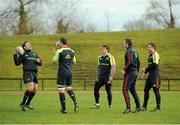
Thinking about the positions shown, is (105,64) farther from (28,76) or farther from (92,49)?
(92,49)

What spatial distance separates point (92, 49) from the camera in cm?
4809

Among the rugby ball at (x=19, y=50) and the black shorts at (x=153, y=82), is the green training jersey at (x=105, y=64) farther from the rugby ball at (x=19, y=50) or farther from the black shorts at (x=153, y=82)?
the rugby ball at (x=19, y=50)

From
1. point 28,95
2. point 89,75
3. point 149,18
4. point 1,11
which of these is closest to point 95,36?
point 1,11

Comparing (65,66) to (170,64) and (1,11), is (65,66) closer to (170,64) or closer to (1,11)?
(170,64)

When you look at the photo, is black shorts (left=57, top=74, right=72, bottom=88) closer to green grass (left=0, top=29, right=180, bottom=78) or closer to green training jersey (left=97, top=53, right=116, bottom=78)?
green training jersey (left=97, top=53, right=116, bottom=78)

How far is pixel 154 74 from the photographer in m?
15.7

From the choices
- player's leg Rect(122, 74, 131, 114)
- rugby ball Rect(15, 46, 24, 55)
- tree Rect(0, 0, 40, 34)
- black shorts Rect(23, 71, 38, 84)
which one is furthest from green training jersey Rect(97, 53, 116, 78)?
tree Rect(0, 0, 40, 34)

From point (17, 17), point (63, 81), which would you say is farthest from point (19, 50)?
point (17, 17)

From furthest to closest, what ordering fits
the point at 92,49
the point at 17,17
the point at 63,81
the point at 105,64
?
the point at 17,17 → the point at 92,49 → the point at 105,64 → the point at 63,81

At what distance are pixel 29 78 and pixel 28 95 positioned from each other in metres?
0.50

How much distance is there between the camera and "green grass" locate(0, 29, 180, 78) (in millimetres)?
41188

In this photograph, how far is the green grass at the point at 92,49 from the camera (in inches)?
1622

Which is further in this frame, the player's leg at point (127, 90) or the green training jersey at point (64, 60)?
the player's leg at point (127, 90)

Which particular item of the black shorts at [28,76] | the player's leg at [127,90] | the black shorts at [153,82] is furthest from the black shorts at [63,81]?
the black shorts at [153,82]
